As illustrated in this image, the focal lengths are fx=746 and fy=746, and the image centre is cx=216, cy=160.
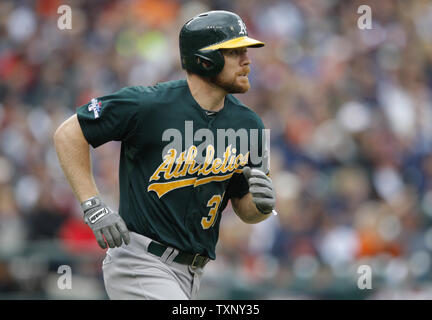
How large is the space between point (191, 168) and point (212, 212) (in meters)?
0.30

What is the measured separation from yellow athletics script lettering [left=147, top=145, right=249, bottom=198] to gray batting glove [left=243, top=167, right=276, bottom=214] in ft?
0.63

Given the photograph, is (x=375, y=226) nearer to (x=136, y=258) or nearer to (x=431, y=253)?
(x=431, y=253)

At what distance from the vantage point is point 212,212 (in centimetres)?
436

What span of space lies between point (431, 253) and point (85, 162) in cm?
490

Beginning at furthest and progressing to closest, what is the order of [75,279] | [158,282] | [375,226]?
1. [375,226]
2. [75,279]
3. [158,282]

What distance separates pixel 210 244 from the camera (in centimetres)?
436

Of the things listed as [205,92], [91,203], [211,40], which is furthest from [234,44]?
[91,203]

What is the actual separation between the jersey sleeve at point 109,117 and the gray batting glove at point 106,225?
1.28 feet

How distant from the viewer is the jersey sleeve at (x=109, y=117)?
411 cm

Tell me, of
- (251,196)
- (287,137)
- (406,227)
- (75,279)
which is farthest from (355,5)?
(251,196)
